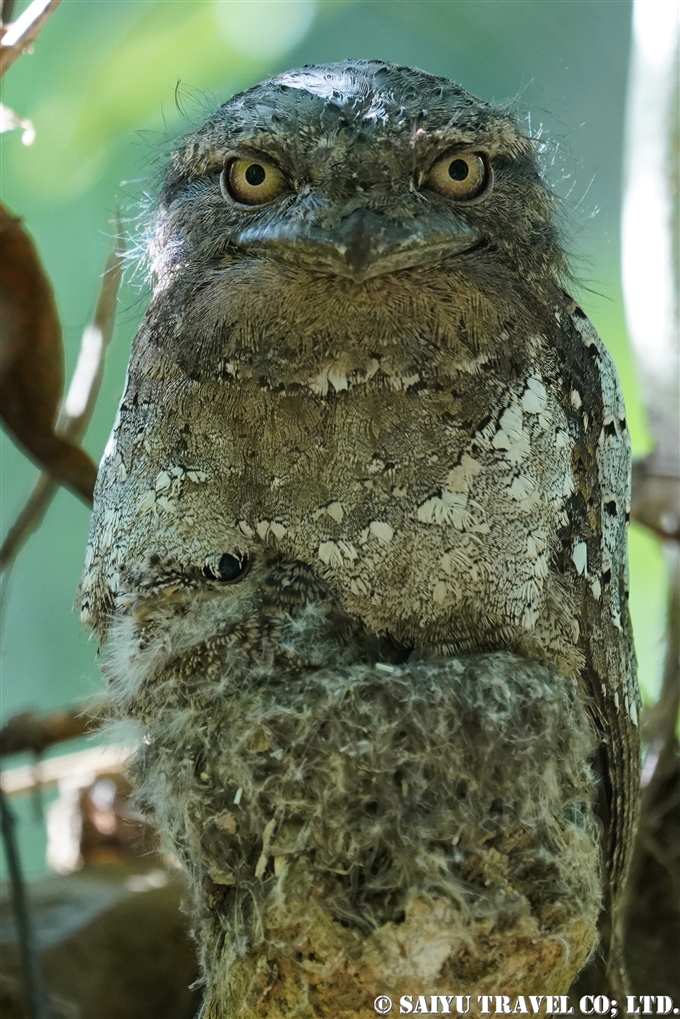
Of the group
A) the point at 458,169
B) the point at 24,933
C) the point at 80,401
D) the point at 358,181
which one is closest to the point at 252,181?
the point at 358,181

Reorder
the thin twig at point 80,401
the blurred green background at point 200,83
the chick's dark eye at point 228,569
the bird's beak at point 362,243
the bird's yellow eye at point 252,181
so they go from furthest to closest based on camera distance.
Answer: the thin twig at point 80,401, the blurred green background at point 200,83, the chick's dark eye at point 228,569, the bird's yellow eye at point 252,181, the bird's beak at point 362,243

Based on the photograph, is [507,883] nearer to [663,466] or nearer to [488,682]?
[488,682]

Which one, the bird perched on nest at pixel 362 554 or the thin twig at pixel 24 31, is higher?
the thin twig at pixel 24 31

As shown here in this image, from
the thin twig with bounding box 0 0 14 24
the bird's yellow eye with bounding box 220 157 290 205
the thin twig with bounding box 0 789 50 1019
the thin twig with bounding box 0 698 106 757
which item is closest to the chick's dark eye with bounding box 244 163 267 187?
the bird's yellow eye with bounding box 220 157 290 205

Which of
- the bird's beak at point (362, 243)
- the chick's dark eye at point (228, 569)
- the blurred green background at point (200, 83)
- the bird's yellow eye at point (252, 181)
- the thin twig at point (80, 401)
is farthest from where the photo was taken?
the thin twig at point (80, 401)

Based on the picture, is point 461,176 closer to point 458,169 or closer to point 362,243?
point 458,169

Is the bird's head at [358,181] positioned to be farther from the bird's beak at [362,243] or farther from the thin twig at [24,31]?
the thin twig at [24,31]

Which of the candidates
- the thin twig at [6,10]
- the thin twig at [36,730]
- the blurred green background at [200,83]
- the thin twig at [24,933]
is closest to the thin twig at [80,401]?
the blurred green background at [200,83]
